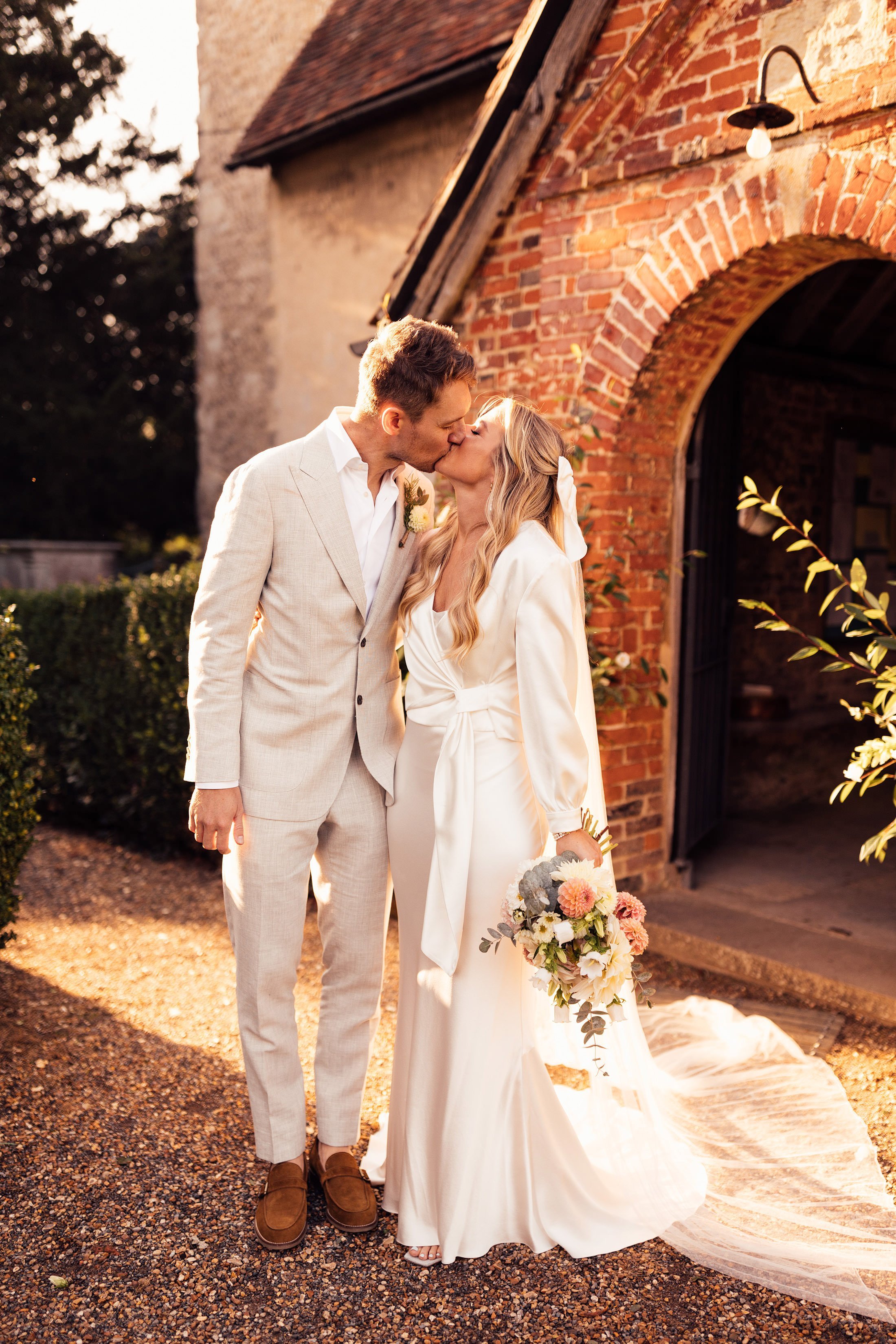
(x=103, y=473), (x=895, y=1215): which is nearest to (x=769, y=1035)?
(x=895, y=1215)

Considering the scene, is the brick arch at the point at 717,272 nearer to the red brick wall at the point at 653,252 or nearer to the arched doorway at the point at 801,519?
the red brick wall at the point at 653,252

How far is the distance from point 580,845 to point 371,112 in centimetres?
742

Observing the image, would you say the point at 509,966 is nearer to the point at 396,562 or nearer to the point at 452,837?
the point at 452,837

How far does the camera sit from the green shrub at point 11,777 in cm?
410

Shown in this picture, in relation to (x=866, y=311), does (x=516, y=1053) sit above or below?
below

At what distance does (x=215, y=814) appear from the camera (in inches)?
108

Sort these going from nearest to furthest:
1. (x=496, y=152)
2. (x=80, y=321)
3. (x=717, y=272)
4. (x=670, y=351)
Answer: (x=717, y=272) → (x=670, y=351) → (x=496, y=152) → (x=80, y=321)

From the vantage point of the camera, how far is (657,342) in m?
4.74

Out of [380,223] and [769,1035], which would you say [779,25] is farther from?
[380,223]

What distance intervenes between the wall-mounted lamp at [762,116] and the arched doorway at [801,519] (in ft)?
5.73

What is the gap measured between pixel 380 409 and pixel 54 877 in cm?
431

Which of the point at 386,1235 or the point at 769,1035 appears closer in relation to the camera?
the point at 386,1235

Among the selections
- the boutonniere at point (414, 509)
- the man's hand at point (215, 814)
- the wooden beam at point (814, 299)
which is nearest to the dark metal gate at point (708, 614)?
the wooden beam at point (814, 299)

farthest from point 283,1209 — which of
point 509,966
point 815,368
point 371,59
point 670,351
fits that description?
point 371,59
